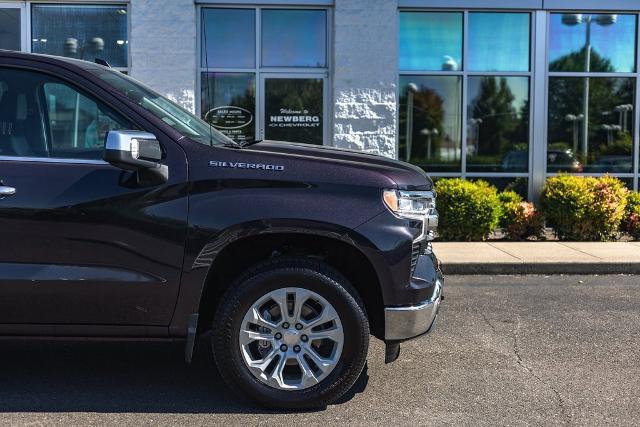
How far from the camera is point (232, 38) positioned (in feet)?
36.7

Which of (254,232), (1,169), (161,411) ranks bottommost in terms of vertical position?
(161,411)

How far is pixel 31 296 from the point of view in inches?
152

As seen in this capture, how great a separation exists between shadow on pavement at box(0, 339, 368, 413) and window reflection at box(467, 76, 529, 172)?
759 centimetres

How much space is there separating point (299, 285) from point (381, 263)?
486mm

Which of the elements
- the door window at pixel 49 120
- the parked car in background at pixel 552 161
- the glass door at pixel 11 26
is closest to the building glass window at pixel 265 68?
the glass door at pixel 11 26

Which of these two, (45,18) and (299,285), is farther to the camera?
(45,18)

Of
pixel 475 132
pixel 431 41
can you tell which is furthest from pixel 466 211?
pixel 431 41

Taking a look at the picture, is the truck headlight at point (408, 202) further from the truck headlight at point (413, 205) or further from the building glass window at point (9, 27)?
the building glass window at point (9, 27)

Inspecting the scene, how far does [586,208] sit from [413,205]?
6.90m

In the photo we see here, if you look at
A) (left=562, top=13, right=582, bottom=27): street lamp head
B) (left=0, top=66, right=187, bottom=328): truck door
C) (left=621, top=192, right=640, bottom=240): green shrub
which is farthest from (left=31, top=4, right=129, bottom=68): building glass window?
(left=621, top=192, right=640, bottom=240): green shrub

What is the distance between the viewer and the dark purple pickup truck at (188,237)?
12.6 ft

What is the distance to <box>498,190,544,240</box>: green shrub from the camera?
1030 cm

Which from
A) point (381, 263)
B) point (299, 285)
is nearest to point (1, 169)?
point (299, 285)

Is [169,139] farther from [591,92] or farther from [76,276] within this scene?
[591,92]
